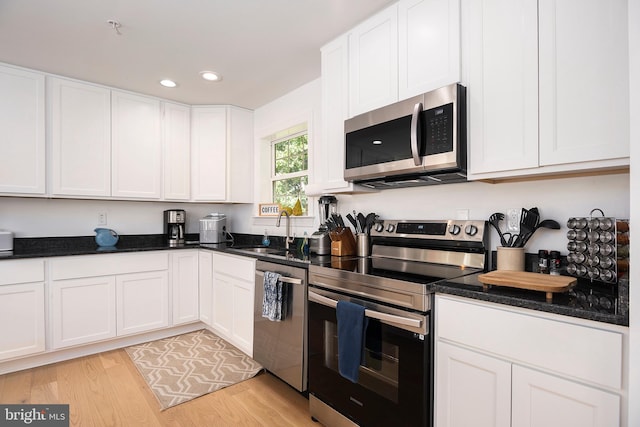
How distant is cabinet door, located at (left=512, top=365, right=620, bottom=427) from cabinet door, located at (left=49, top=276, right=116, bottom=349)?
311cm

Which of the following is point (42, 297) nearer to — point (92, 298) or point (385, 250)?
point (92, 298)

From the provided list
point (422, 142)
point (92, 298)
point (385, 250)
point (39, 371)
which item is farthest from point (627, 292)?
point (39, 371)

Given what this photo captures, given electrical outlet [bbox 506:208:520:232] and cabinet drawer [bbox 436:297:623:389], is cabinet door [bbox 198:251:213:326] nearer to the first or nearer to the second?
cabinet drawer [bbox 436:297:623:389]

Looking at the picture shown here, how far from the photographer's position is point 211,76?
2943 millimetres

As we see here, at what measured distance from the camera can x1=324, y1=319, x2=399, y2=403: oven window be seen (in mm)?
1544

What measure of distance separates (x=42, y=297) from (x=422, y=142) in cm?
308

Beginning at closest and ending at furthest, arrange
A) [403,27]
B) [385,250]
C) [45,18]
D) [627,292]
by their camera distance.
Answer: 1. [627,292]
2. [403,27]
3. [45,18]
4. [385,250]

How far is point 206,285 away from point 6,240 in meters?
1.67

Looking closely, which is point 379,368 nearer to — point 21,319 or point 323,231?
point 323,231

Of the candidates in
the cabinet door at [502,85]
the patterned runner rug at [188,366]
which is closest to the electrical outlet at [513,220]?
the cabinet door at [502,85]

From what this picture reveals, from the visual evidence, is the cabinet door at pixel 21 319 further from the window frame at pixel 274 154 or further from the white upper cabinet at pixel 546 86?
the white upper cabinet at pixel 546 86

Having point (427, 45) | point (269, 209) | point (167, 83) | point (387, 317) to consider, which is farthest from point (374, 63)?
point (167, 83)

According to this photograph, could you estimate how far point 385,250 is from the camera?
7.52 ft

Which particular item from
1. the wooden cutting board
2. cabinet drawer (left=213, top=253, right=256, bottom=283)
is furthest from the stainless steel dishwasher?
the wooden cutting board
